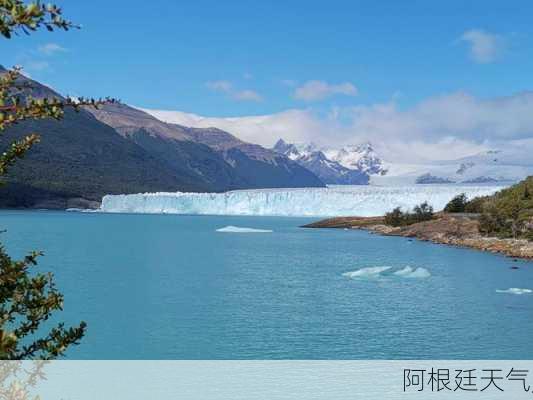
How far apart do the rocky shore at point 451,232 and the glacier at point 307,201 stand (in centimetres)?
551

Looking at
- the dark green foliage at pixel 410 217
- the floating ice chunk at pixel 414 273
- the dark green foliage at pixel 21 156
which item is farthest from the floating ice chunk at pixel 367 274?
the dark green foliage at pixel 410 217

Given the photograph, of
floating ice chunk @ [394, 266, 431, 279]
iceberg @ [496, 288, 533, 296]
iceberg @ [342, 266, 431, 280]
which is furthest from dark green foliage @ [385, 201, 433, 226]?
iceberg @ [496, 288, 533, 296]

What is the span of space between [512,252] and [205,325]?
1397 inches

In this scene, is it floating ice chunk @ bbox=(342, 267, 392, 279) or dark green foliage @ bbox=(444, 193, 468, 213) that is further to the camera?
dark green foliage @ bbox=(444, 193, 468, 213)

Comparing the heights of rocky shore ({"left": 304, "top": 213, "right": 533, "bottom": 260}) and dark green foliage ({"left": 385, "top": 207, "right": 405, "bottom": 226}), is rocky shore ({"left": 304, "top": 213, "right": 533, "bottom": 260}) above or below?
below

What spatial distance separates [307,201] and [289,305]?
74452mm

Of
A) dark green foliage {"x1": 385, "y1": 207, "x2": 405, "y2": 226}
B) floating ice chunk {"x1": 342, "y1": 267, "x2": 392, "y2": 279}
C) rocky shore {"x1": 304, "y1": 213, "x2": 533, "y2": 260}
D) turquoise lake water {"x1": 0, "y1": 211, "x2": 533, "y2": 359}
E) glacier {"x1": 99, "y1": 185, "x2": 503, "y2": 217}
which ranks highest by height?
glacier {"x1": 99, "y1": 185, "x2": 503, "y2": 217}

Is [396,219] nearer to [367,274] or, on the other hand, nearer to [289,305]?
[367,274]

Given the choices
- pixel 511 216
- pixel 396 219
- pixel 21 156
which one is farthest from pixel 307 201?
pixel 21 156

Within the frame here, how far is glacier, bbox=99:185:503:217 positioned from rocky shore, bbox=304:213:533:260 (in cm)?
551

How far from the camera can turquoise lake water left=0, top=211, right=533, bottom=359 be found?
701 inches

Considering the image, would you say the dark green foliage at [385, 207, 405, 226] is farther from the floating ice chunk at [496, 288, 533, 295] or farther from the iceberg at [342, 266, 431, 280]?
the floating ice chunk at [496, 288, 533, 295]

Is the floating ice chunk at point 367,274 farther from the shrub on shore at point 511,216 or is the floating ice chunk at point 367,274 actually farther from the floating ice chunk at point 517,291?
the shrub on shore at point 511,216

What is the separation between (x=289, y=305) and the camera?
2500cm
